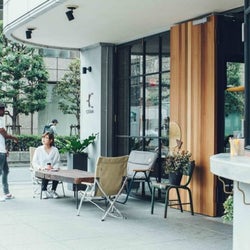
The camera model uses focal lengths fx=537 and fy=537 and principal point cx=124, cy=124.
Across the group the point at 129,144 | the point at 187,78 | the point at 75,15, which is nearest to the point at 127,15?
the point at 75,15

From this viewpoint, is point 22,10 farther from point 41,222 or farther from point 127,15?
point 41,222

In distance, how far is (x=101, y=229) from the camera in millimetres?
7398

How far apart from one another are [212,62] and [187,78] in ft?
2.25

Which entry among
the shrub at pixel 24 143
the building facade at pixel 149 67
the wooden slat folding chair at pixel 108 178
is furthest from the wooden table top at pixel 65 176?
the shrub at pixel 24 143

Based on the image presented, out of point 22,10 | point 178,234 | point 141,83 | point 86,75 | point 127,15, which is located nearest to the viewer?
point 178,234

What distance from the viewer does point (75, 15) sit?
905cm

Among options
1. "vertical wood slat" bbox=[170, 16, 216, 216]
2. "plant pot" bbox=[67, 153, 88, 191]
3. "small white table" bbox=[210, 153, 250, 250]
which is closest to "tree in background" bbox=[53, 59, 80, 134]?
"plant pot" bbox=[67, 153, 88, 191]

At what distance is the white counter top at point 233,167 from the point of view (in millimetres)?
4078

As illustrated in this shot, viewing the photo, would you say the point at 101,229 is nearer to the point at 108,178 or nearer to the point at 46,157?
the point at 108,178

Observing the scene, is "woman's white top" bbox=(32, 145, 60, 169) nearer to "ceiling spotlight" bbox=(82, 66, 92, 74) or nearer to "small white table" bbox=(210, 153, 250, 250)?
"ceiling spotlight" bbox=(82, 66, 92, 74)

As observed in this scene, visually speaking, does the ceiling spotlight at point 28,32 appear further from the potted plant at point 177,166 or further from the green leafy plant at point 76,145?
the potted plant at point 177,166

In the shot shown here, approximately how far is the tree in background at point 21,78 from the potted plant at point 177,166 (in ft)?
45.8

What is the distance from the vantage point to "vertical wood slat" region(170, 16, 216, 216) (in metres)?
8.53

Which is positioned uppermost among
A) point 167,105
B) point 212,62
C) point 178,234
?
point 212,62
